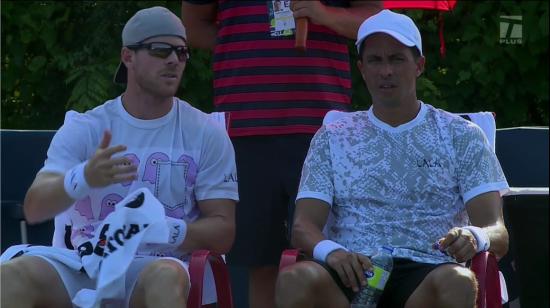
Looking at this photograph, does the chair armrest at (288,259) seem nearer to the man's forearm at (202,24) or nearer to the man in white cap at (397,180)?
the man in white cap at (397,180)

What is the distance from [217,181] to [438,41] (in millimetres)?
3393

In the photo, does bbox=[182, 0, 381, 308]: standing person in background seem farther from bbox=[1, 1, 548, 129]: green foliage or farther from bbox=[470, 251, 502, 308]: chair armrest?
bbox=[1, 1, 548, 129]: green foliage

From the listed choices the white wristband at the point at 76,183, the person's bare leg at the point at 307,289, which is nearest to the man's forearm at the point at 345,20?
the person's bare leg at the point at 307,289

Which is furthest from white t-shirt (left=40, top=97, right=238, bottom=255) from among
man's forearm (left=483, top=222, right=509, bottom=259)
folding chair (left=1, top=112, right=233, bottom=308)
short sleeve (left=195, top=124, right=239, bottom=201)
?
folding chair (left=1, top=112, right=233, bottom=308)

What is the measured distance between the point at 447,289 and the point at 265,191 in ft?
3.81

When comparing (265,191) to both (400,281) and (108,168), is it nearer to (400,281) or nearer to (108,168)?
(400,281)

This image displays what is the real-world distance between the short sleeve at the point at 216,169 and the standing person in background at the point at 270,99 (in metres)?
0.38

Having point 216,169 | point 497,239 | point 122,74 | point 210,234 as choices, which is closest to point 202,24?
point 122,74

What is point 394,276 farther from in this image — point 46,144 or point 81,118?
point 46,144

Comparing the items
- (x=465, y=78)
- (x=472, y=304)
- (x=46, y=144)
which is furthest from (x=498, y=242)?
(x=465, y=78)

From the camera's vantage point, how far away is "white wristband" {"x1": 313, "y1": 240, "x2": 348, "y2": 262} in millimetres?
3990

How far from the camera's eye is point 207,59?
7016 millimetres

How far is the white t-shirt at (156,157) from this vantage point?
13.8 ft

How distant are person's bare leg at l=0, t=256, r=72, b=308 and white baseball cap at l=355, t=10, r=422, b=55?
1373mm
